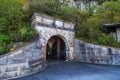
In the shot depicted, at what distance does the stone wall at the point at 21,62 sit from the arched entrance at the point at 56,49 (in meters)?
5.07

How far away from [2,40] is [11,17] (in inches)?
104

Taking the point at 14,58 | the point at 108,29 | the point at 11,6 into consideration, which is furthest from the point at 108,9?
the point at 14,58

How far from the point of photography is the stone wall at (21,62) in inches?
287

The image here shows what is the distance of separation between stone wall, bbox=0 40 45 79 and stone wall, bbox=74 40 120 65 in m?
4.79

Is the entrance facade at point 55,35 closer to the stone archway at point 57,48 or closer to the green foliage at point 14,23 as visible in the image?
the stone archway at point 57,48

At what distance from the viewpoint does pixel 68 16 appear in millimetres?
14789

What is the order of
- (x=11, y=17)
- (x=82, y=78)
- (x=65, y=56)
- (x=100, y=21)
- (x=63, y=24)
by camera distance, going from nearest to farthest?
1. (x=82, y=78)
2. (x=11, y=17)
3. (x=63, y=24)
4. (x=65, y=56)
5. (x=100, y=21)

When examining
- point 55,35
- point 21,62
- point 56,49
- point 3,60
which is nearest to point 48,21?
point 55,35

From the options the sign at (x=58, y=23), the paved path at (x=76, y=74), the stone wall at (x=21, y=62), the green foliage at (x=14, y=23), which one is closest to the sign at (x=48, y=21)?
the sign at (x=58, y=23)

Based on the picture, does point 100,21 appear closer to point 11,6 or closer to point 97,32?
point 97,32

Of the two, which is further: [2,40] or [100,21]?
[100,21]

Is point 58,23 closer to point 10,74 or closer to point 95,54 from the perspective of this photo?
point 95,54

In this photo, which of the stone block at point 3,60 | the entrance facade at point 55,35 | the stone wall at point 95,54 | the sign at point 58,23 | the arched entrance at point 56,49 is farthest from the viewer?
the arched entrance at point 56,49

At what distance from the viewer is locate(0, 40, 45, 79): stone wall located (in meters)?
7.30
